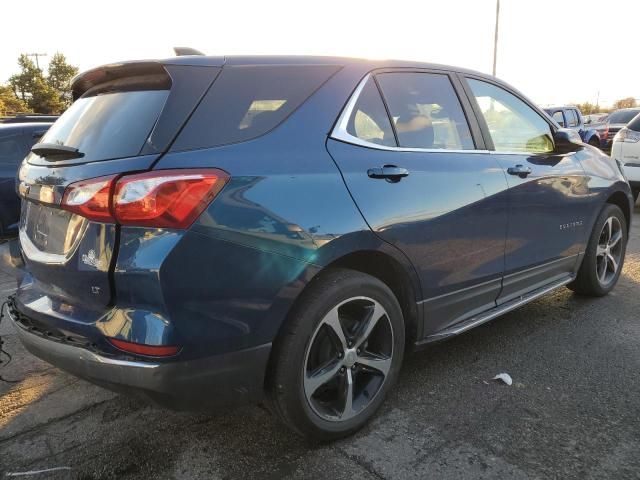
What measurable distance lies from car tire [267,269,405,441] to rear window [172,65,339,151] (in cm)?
71

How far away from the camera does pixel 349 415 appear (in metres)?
2.59

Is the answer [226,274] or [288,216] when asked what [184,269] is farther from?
[288,216]

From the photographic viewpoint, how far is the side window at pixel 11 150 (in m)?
6.74

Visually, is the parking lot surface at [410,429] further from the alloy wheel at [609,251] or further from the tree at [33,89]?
the tree at [33,89]

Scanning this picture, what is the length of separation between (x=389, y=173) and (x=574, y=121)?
47.4 ft

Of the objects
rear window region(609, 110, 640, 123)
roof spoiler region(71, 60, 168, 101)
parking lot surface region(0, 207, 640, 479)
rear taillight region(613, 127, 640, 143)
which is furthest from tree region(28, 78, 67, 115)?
parking lot surface region(0, 207, 640, 479)

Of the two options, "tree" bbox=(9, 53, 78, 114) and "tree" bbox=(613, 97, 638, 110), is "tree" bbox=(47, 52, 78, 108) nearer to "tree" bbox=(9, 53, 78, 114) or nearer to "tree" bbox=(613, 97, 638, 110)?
"tree" bbox=(9, 53, 78, 114)

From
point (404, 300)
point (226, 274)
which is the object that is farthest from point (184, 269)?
point (404, 300)

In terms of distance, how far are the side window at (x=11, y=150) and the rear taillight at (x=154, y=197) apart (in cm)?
560

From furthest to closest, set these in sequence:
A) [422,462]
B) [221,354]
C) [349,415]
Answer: [349,415], [422,462], [221,354]

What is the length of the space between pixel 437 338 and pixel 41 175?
6.80 feet

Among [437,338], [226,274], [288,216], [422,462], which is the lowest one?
[422,462]

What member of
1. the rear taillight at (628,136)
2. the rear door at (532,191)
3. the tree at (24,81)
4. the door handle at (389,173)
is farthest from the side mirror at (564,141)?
the tree at (24,81)

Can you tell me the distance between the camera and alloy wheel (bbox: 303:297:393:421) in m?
2.45
